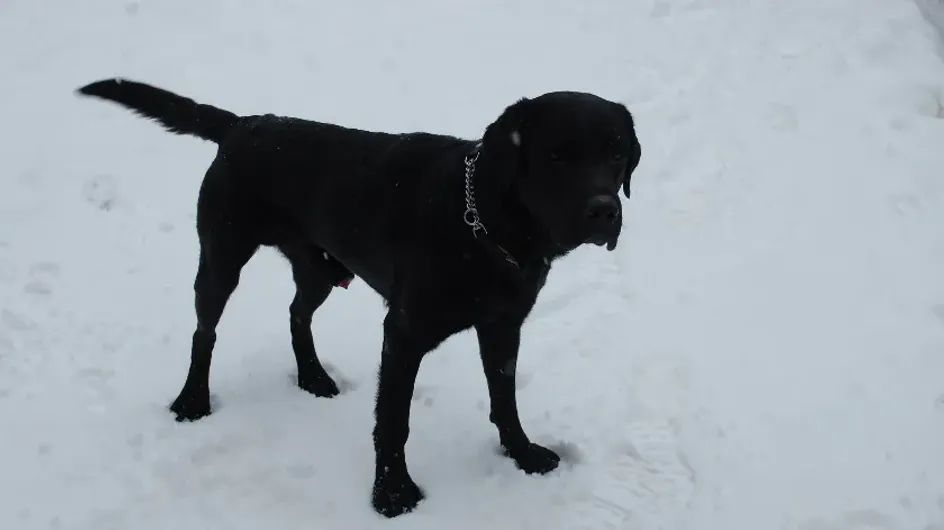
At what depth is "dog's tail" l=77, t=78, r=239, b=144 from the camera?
12.7ft

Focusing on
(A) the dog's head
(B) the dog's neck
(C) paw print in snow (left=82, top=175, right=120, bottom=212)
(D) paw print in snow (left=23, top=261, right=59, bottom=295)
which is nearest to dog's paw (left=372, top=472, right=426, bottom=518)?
(B) the dog's neck

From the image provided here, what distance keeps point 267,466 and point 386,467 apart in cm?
64

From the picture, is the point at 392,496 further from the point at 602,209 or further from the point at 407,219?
the point at 602,209

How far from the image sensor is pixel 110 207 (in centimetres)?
586

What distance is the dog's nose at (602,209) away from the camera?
103 inches

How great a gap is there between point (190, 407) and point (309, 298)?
31.9 inches

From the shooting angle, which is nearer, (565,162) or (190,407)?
(565,162)

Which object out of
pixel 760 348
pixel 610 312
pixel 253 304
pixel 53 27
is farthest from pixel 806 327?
pixel 53 27

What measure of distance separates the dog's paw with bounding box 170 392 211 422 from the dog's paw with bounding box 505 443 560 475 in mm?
1594

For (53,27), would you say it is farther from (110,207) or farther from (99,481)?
(99,481)

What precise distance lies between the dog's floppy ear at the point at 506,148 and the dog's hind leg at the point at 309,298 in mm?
1369

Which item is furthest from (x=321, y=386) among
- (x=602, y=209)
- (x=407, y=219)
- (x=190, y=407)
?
(x=602, y=209)

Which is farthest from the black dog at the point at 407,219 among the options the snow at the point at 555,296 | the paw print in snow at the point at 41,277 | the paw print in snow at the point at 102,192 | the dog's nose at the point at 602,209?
the paw print in snow at the point at 102,192

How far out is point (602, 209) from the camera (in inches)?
103
